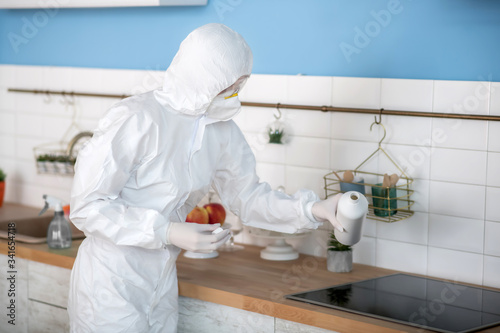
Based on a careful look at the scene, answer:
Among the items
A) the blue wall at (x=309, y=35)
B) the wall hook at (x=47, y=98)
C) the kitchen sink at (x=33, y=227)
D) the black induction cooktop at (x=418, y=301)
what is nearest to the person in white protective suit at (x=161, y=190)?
the black induction cooktop at (x=418, y=301)

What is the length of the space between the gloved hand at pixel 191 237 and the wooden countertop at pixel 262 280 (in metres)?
0.29

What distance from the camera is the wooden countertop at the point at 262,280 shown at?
1756mm

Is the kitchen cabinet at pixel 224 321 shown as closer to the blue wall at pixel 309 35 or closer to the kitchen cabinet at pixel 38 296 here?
the kitchen cabinet at pixel 38 296

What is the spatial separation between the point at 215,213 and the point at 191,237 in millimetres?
778

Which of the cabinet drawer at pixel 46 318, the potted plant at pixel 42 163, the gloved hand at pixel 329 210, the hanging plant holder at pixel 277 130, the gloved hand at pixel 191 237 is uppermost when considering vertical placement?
the hanging plant holder at pixel 277 130

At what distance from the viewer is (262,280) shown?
2080 millimetres

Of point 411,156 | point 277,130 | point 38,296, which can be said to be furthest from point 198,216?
point 411,156

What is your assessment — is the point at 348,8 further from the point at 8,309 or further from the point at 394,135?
the point at 8,309

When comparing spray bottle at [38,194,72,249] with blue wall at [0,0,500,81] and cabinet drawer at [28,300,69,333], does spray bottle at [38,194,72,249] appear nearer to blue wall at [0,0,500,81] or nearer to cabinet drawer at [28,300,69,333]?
cabinet drawer at [28,300,69,333]

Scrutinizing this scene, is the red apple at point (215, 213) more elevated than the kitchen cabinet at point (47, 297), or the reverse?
the red apple at point (215, 213)

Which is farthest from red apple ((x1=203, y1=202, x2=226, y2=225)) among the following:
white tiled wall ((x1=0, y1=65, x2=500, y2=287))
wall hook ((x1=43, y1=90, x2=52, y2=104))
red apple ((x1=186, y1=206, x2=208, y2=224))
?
wall hook ((x1=43, y1=90, x2=52, y2=104))

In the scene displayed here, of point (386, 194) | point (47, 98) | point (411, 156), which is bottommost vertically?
point (386, 194)

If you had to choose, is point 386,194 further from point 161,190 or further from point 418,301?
point 161,190

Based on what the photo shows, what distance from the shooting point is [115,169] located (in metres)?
1.66
